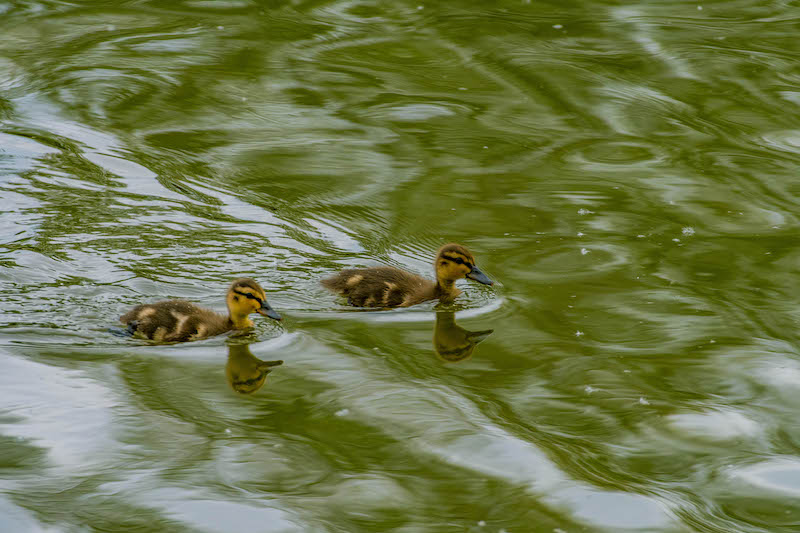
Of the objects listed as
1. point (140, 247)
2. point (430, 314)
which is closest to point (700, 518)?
point (430, 314)

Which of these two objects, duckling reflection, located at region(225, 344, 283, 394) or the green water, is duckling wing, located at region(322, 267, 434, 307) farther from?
duckling reflection, located at region(225, 344, 283, 394)

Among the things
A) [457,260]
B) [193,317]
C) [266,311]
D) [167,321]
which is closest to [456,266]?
[457,260]

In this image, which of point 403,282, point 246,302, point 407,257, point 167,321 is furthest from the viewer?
point 407,257

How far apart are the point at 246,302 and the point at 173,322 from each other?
311mm

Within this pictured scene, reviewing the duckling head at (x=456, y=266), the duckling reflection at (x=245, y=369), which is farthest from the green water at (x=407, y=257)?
the duckling head at (x=456, y=266)

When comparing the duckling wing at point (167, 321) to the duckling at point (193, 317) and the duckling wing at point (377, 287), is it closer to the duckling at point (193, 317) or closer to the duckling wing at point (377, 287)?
the duckling at point (193, 317)

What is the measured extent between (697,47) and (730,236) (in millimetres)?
3158

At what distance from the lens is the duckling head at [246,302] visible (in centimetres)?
505

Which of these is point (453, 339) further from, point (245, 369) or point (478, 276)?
point (245, 369)

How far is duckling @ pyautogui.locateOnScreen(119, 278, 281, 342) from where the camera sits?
192 inches

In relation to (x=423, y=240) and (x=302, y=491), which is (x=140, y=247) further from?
(x=302, y=491)

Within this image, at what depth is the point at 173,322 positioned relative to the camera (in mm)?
4902

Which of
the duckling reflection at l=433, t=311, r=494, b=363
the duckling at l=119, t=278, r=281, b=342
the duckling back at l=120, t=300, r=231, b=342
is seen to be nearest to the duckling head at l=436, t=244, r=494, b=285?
the duckling reflection at l=433, t=311, r=494, b=363

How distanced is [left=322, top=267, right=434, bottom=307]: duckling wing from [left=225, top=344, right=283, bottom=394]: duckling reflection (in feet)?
2.03
